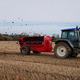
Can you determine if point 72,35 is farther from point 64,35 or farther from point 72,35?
point 64,35

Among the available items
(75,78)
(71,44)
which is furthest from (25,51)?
(75,78)

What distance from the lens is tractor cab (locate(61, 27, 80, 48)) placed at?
8926 millimetres

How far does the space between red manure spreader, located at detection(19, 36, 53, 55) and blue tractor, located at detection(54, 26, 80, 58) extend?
1.76 meters

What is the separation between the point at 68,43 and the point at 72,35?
563 millimetres

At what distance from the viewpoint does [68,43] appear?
9234mm

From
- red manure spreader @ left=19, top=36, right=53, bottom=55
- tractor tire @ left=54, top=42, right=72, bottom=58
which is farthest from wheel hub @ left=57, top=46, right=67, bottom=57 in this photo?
red manure spreader @ left=19, top=36, right=53, bottom=55

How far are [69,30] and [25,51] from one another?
447cm

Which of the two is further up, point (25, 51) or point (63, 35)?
point (63, 35)

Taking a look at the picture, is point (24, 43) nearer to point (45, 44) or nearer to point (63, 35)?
point (45, 44)

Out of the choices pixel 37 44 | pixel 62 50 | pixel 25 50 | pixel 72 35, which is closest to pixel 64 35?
pixel 72 35

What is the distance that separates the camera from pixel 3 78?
5.22 meters

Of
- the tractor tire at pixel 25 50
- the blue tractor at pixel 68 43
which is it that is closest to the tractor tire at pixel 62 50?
the blue tractor at pixel 68 43

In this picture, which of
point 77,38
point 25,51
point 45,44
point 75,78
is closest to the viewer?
point 75,78

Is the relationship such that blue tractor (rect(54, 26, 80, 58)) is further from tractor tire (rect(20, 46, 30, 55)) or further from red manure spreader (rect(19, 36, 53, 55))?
tractor tire (rect(20, 46, 30, 55))
